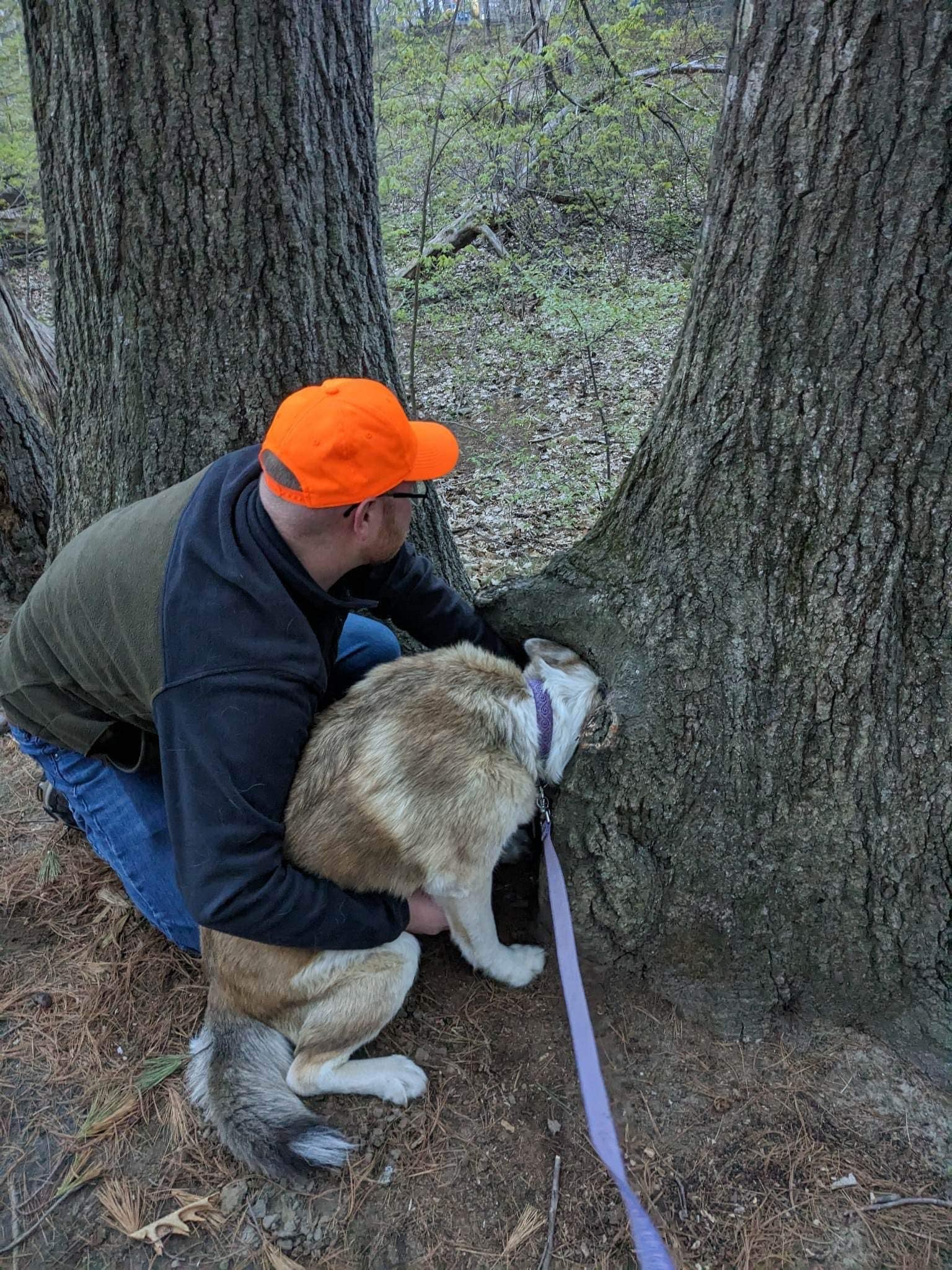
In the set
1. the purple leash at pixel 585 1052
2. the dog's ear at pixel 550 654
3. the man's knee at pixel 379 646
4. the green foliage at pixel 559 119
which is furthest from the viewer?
the green foliage at pixel 559 119

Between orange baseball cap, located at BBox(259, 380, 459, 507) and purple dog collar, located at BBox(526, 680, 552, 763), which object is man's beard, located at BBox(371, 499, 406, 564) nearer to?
orange baseball cap, located at BBox(259, 380, 459, 507)

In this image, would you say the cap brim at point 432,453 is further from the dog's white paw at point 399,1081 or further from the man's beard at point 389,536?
the dog's white paw at point 399,1081

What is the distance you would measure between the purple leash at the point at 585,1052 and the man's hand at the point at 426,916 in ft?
1.56

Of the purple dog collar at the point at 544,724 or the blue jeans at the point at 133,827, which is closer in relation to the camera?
the purple dog collar at the point at 544,724

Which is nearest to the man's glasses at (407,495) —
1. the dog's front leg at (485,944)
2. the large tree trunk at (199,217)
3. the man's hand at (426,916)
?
the large tree trunk at (199,217)

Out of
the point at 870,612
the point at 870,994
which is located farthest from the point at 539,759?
the point at 870,994

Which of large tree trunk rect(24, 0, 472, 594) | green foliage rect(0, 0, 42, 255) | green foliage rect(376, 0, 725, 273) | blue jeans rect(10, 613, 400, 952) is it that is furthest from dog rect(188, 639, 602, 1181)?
green foliage rect(0, 0, 42, 255)

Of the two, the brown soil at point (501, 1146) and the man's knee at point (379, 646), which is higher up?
the man's knee at point (379, 646)

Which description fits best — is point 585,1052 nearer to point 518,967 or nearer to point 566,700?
point 518,967

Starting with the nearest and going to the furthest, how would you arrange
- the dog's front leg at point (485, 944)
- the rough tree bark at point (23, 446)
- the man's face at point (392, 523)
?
the man's face at point (392, 523) < the dog's front leg at point (485, 944) < the rough tree bark at point (23, 446)

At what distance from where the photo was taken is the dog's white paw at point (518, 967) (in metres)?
2.91

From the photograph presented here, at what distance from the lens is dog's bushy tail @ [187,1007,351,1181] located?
2400 millimetres

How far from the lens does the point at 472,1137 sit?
2.54m

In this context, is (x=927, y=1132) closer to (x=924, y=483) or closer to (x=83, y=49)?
(x=924, y=483)
